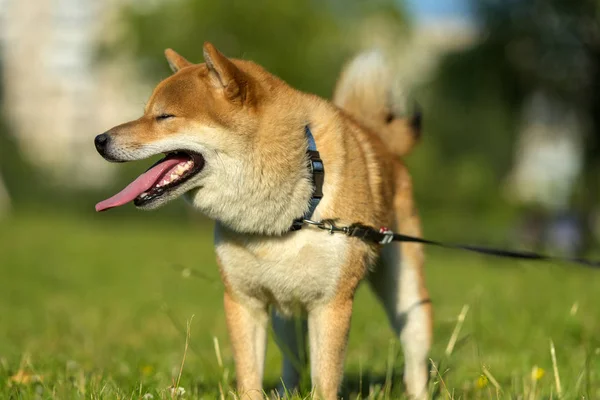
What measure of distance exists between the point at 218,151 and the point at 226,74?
30 centimetres

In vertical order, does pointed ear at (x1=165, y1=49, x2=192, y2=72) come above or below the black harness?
above

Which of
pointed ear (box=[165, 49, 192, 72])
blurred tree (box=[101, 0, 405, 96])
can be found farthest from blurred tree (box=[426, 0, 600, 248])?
pointed ear (box=[165, 49, 192, 72])

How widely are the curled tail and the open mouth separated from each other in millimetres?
1465

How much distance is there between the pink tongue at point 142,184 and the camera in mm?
3238

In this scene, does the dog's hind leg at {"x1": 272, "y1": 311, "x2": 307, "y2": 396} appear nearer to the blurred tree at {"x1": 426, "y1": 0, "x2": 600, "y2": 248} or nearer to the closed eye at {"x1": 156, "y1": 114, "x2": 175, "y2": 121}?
the closed eye at {"x1": 156, "y1": 114, "x2": 175, "y2": 121}

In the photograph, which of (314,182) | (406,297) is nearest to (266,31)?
(406,297)

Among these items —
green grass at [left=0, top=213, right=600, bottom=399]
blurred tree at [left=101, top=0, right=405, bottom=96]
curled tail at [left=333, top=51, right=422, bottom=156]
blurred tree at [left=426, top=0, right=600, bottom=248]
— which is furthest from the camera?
blurred tree at [left=101, top=0, right=405, bottom=96]

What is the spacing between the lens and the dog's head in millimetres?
3248

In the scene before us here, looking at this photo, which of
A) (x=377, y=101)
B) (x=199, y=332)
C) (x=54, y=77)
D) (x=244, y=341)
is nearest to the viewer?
(x=244, y=341)

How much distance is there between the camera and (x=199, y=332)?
21.1ft

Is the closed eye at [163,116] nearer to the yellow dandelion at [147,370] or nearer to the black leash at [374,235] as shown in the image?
the black leash at [374,235]

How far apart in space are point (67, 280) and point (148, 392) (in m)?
8.04

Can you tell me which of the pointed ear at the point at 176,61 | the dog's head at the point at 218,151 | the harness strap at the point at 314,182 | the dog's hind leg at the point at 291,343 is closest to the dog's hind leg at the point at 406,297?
the dog's hind leg at the point at 291,343

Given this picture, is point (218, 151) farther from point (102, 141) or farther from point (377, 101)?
point (377, 101)
